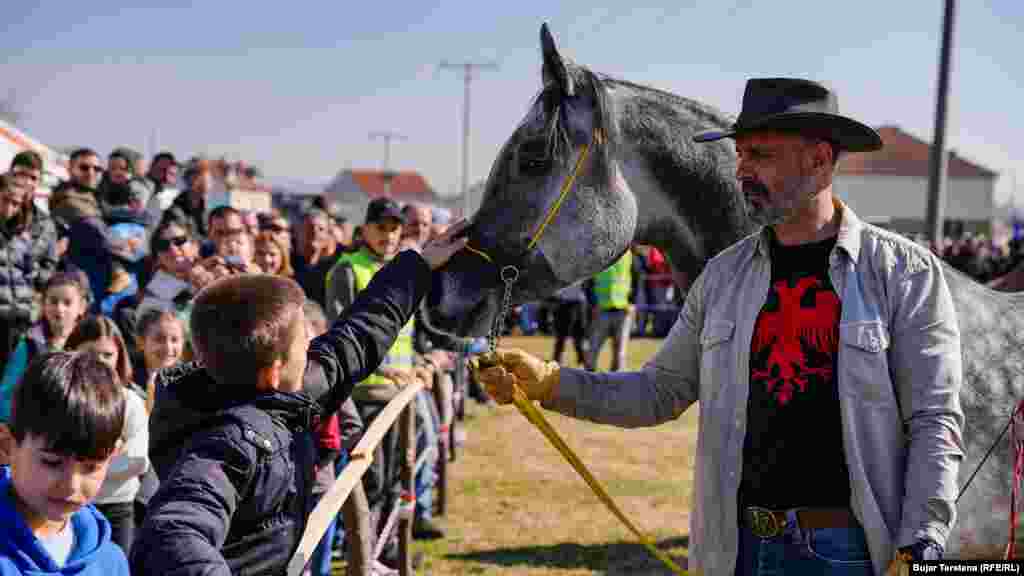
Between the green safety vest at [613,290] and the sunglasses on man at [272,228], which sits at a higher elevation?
the sunglasses on man at [272,228]

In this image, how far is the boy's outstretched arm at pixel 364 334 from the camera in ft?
7.80

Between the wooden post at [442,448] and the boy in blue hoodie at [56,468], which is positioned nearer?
the boy in blue hoodie at [56,468]

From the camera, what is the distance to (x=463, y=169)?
44.9 meters

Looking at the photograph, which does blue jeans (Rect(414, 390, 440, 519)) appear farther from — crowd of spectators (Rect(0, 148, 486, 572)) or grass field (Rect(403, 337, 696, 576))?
grass field (Rect(403, 337, 696, 576))

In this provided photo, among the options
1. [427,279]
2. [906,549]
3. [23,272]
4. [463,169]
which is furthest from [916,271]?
[463,169]

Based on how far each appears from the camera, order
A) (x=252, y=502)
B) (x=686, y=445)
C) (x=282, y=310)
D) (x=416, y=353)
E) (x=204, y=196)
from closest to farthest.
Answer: (x=252, y=502) → (x=282, y=310) → (x=416, y=353) → (x=204, y=196) → (x=686, y=445)

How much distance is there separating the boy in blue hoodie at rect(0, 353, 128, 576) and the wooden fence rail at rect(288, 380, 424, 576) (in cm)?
47

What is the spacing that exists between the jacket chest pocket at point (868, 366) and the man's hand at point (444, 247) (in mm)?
1408

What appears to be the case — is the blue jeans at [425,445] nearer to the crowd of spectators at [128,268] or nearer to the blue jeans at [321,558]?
the crowd of spectators at [128,268]

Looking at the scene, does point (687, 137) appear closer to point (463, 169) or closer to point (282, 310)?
point (282, 310)

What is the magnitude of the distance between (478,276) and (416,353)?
3570 millimetres

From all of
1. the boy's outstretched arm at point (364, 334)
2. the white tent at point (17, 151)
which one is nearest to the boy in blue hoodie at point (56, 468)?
the boy's outstretched arm at point (364, 334)

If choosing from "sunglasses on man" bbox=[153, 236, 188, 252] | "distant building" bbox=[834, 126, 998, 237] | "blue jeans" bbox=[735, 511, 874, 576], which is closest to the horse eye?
"blue jeans" bbox=[735, 511, 874, 576]

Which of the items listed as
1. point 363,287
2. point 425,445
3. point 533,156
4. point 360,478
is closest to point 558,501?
point 425,445
